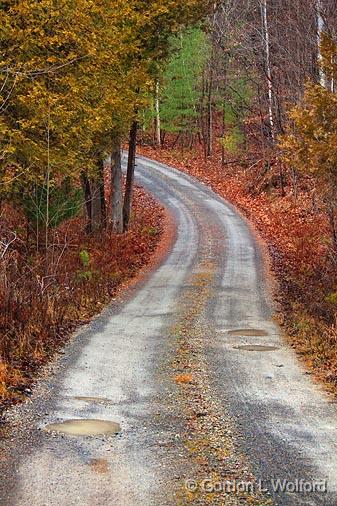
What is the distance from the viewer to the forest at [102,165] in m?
12.2

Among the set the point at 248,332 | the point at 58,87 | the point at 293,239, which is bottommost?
the point at 248,332

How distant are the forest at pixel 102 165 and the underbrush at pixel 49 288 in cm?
4

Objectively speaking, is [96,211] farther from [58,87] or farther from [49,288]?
[49,288]

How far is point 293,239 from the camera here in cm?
2616

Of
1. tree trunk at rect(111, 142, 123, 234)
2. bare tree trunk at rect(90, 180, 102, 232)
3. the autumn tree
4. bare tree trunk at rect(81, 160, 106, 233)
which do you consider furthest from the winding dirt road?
tree trunk at rect(111, 142, 123, 234)

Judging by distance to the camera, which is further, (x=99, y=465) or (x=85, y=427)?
(x=85, y=427)

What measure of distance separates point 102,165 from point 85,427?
56.3ft

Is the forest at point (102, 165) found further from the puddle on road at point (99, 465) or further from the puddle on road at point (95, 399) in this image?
the puddle on road at point (99, 465)

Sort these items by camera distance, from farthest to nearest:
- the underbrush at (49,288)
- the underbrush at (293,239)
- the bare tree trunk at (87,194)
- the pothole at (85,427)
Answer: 1. the bare tree trunk at (87,194)
2. the underbrush at (293,239)
3. the underbrush at (49,288)
4. the pothole at (85,427)

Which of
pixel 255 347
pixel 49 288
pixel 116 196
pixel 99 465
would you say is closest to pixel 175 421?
pixel 99 465

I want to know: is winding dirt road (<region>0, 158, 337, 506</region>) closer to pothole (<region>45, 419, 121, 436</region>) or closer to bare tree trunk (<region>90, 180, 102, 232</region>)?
pothole (<region>45, 419, 121, 436</region>)

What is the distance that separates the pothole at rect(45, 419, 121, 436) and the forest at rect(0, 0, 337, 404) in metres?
1.15

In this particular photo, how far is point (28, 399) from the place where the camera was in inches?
310

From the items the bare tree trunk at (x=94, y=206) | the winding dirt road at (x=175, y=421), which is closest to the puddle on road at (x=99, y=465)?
the winding dirt road at (x=175, y=421)
